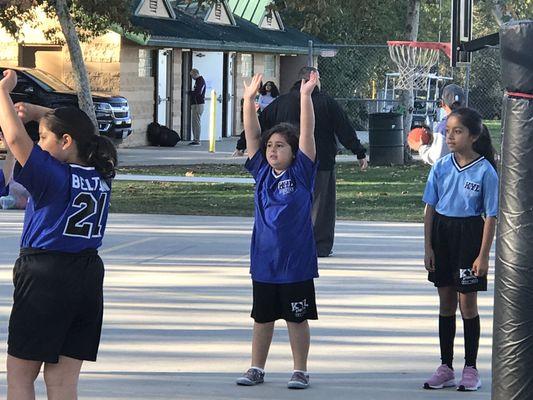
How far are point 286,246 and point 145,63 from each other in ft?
88.7

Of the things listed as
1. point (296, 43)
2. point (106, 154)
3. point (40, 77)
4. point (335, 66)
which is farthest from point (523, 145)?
point (335, 66)

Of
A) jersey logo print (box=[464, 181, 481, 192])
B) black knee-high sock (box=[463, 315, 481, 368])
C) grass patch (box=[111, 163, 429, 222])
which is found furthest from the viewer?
grass patch (box=[111, 163, 429, 222])

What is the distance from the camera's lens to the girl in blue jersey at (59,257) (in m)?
5.55

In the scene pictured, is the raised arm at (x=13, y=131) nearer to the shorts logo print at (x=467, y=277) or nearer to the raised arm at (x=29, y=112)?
the raised arm at (x=29, y=112)

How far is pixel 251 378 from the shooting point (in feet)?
24.4

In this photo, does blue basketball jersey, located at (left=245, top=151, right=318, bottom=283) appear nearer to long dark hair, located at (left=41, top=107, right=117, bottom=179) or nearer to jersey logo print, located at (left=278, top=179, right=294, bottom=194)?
jersey logo print, located at (left=278, top=179, right=294, bottom=194)

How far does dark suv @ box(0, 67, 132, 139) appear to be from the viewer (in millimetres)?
28016

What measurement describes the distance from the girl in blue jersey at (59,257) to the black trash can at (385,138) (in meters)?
20.9

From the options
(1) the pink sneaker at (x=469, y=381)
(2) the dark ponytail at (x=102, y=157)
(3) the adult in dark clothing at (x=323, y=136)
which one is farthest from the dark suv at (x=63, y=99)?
(2) the dark ponytail at (x=102, y=157)

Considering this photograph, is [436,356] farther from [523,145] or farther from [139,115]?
[139,115]

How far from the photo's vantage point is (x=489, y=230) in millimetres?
7227

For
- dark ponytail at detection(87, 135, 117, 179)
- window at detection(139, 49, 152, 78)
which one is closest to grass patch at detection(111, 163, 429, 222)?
window at detection(139, 49, 152, 78)

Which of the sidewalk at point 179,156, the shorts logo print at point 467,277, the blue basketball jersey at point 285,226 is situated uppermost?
the blue basketball jersey at point 285,226

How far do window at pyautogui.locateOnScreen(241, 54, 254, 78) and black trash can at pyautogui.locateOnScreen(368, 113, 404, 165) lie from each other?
48.0 feet
